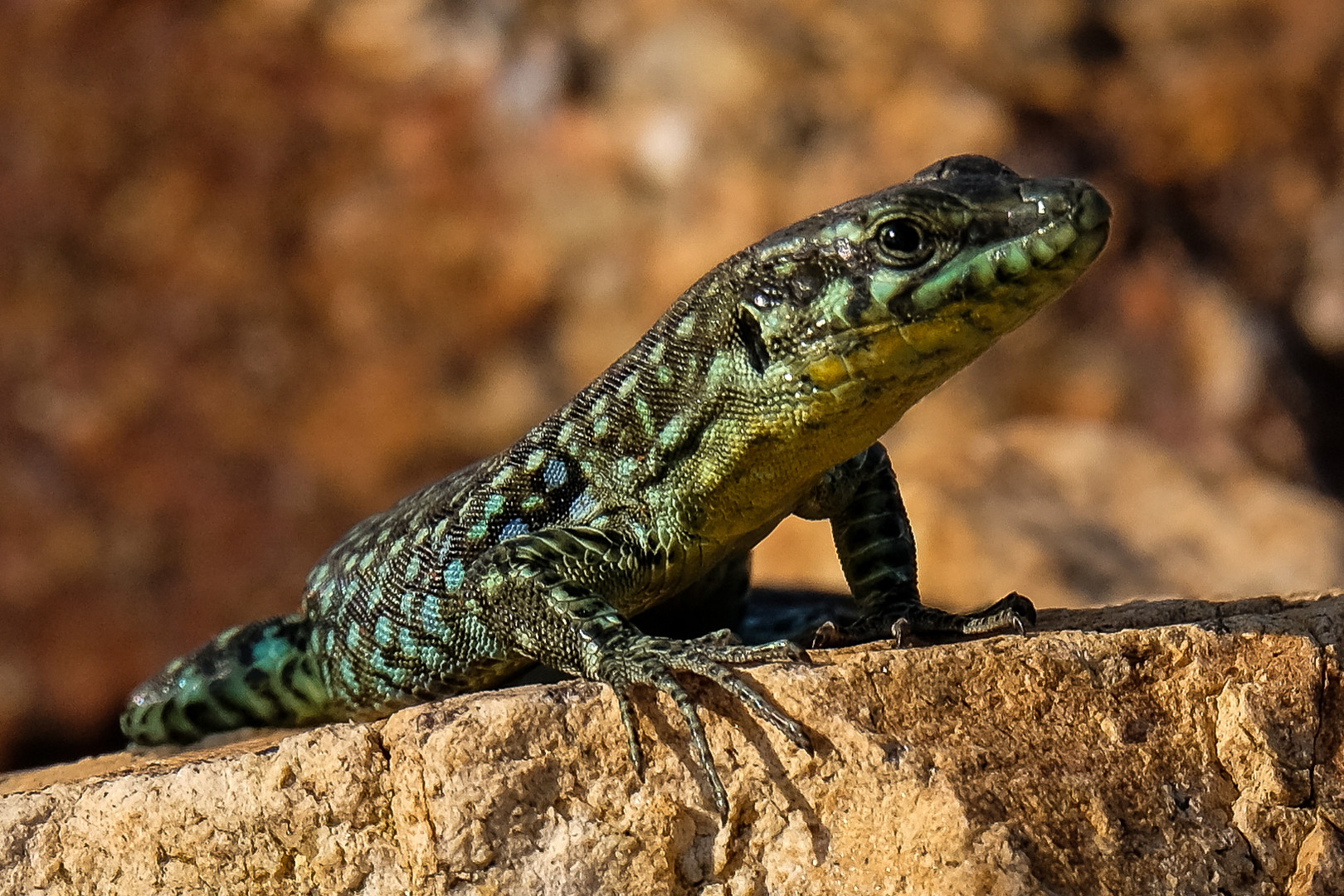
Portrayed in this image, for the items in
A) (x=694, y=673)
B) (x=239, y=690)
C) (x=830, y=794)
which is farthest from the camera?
(x=239, y=690)

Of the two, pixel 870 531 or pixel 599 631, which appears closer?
pixel 599 631

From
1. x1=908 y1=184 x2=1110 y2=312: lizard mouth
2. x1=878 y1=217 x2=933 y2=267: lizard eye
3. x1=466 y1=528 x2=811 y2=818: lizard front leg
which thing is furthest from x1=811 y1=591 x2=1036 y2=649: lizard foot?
x1=878 y1=217 x2=933 y2=267: lizard eye

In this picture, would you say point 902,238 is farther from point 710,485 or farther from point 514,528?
point 514,528

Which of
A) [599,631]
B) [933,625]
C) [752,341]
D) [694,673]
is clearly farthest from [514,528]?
[933,625]

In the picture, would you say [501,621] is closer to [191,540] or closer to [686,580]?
[686,580]

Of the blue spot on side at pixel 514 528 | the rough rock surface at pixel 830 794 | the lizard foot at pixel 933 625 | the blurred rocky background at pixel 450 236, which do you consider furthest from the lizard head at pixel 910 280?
the blurred rocky background at pixel 450 236

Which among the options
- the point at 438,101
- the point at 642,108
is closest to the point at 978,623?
the point at 642,108
